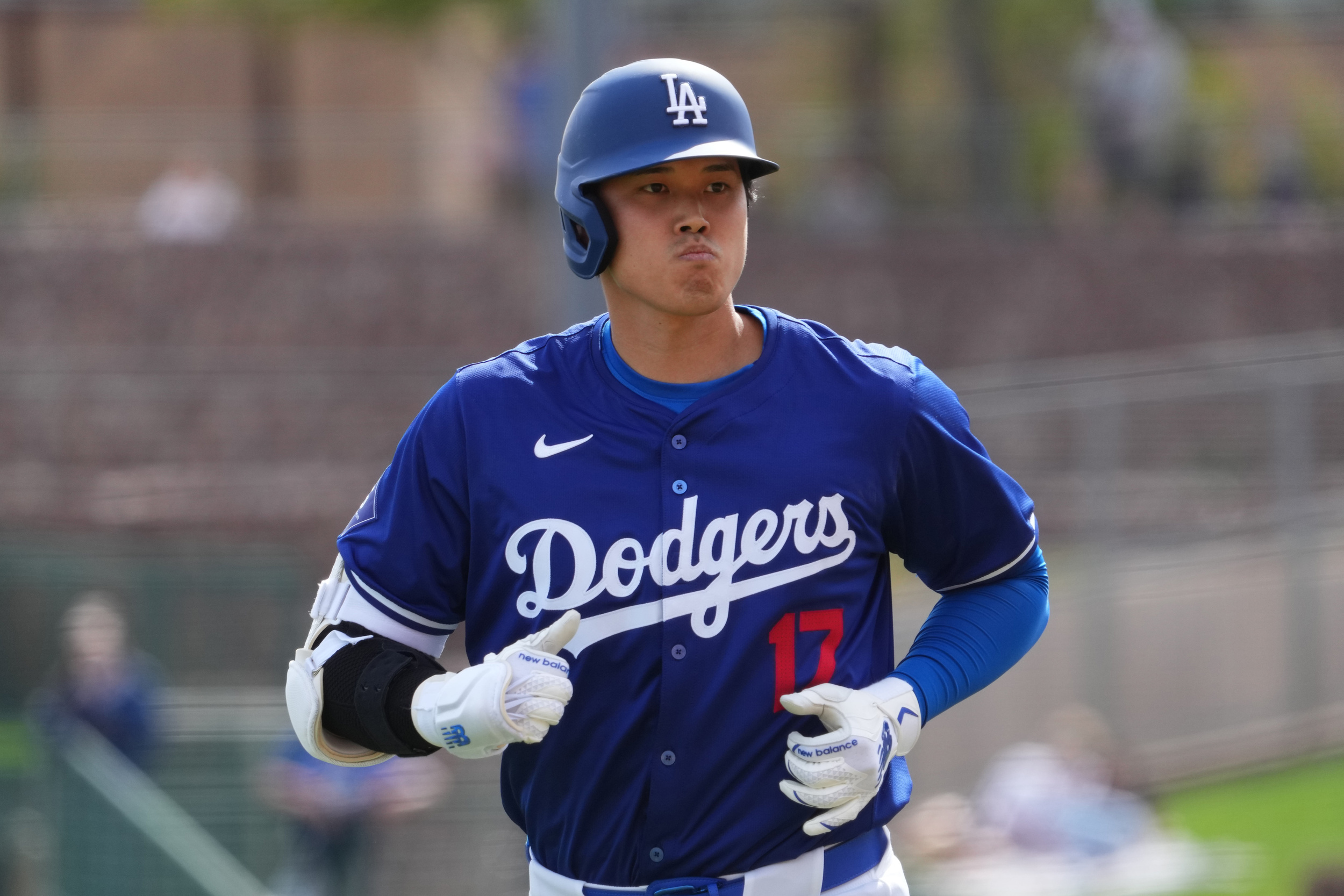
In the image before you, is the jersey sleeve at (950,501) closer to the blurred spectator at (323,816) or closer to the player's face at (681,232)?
the player's face at (681,232)

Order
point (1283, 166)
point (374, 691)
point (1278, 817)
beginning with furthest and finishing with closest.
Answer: point (1283, 166) < point (1278, 817) < point (374, 691)

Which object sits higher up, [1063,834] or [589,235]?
[589,235]

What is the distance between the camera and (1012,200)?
15781 mm

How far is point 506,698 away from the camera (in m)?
2.57

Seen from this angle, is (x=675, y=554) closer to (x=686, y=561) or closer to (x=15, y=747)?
(x=686, y=561)

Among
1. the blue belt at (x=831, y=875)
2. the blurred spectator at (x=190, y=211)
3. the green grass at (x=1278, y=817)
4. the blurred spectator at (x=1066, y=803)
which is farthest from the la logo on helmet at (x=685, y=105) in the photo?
the blurred spectator at (x=190, y=211)

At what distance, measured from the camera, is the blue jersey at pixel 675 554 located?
2.75 meters

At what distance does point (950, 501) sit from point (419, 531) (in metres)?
0.87

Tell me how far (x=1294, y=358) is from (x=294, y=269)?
9.86 meters

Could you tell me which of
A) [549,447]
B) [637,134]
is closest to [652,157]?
[637,134]

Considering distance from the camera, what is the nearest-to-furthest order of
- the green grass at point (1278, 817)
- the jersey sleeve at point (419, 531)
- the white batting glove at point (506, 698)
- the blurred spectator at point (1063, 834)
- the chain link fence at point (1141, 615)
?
the white batting glove at point (506, 698), the jersey sleeve at point (419, 531), the blurred spectator at point (1063, 834), the green grass at point (1278, 817), the chain link fence at point (1141, 615)

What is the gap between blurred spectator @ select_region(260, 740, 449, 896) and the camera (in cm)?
832

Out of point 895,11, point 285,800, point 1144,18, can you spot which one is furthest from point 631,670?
point 895,11

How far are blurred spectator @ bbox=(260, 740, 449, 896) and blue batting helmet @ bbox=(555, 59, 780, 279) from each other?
5.97 m
